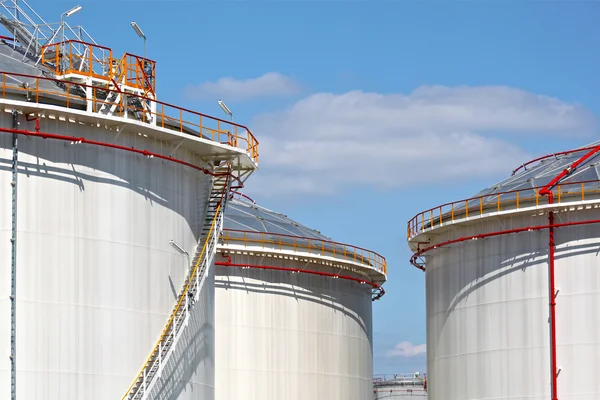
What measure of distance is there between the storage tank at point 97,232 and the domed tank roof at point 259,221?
11537 mm

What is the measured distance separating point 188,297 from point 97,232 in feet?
13.0

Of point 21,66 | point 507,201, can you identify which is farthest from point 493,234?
point 21,66

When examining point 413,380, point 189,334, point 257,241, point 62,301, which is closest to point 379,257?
point 257,241

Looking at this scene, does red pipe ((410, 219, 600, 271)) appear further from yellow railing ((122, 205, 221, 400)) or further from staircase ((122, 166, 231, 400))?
yellow railing ((122, 205, 221, 400))

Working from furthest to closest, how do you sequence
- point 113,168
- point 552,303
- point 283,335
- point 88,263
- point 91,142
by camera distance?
1. point 283,335
2. point 552,303
3. point 113,168
4. point 91,142
5. point 88,263

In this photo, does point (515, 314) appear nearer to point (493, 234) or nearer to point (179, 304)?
point (493, 234)

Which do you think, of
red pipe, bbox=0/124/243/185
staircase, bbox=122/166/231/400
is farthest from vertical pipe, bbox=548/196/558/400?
red pipe, bbox=0/124/243/185

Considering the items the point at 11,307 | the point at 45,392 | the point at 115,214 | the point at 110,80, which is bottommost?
the point at 45,392

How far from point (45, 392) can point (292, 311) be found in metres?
18.7

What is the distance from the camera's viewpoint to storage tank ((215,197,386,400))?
160ft

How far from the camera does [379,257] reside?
5566cm

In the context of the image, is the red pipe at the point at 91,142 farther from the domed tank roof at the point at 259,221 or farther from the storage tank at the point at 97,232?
the domed tank roof at the point at 259,221

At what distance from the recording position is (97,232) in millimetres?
34469

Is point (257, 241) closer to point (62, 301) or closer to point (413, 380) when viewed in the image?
point (62, 301)
